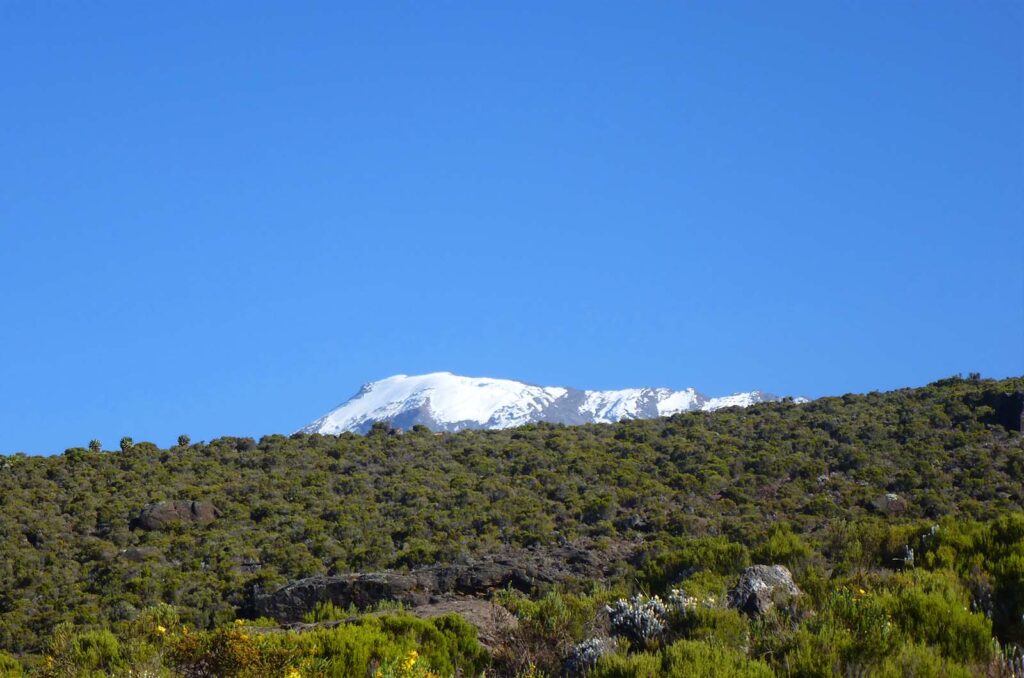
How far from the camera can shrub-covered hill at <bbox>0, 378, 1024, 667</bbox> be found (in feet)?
82.8

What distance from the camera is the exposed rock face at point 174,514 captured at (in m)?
30.3

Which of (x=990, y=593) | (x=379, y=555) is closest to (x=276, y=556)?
(x=379, y=555)

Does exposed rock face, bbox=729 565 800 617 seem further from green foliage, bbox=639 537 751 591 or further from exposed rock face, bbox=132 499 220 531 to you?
exposed rock face, bbox=132 499 220 531

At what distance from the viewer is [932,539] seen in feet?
46.3

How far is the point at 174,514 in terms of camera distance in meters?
30.9

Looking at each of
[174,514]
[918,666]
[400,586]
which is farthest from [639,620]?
[174,514]

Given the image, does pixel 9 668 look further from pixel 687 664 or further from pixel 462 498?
pixel 462 498

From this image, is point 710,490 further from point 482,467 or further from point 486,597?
point 486,597

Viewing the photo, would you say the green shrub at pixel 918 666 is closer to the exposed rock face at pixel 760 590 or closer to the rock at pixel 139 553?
the exposed rock face at pixel 760 590

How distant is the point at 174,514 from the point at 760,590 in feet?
75.8

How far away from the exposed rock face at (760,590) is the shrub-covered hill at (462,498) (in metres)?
3.69

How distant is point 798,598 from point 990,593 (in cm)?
202

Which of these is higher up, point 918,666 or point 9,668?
point 9,668

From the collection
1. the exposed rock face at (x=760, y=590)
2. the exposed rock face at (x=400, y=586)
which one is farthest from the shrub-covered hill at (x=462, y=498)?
the exposed rock face at (x=760, y=590)
